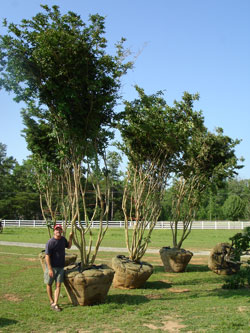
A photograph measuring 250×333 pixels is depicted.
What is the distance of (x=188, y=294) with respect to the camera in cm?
838

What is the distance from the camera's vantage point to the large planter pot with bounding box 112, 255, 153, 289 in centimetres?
866

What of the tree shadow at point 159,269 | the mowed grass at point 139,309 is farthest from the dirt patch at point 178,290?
the tree shadow at point 159,269

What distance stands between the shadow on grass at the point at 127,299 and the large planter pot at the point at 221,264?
15.0ft

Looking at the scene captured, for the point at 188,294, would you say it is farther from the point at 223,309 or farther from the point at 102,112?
the point at 102,112

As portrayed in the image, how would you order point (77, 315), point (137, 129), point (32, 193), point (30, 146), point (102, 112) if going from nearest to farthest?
point (77, 315)
point (102, 112)
point (137, 129)
point (30, 146)
point (32, 193)

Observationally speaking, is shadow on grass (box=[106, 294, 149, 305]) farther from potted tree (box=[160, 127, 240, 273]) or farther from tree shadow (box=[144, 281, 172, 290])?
potted tree (box=[160, 127, 240, 273])

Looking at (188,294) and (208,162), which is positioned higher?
(208,162)

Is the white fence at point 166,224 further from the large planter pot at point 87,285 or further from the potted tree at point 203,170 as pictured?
the large planter pot at point 87,285

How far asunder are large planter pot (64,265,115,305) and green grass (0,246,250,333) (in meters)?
0.18

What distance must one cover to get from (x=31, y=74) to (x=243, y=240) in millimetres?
6419

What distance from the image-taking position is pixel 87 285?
268 inches

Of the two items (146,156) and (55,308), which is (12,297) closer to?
(55,308)

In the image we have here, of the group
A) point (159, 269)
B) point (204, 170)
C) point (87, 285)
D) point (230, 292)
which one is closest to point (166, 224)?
point (204, 170)

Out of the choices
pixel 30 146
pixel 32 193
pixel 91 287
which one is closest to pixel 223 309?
pixel 91 287
